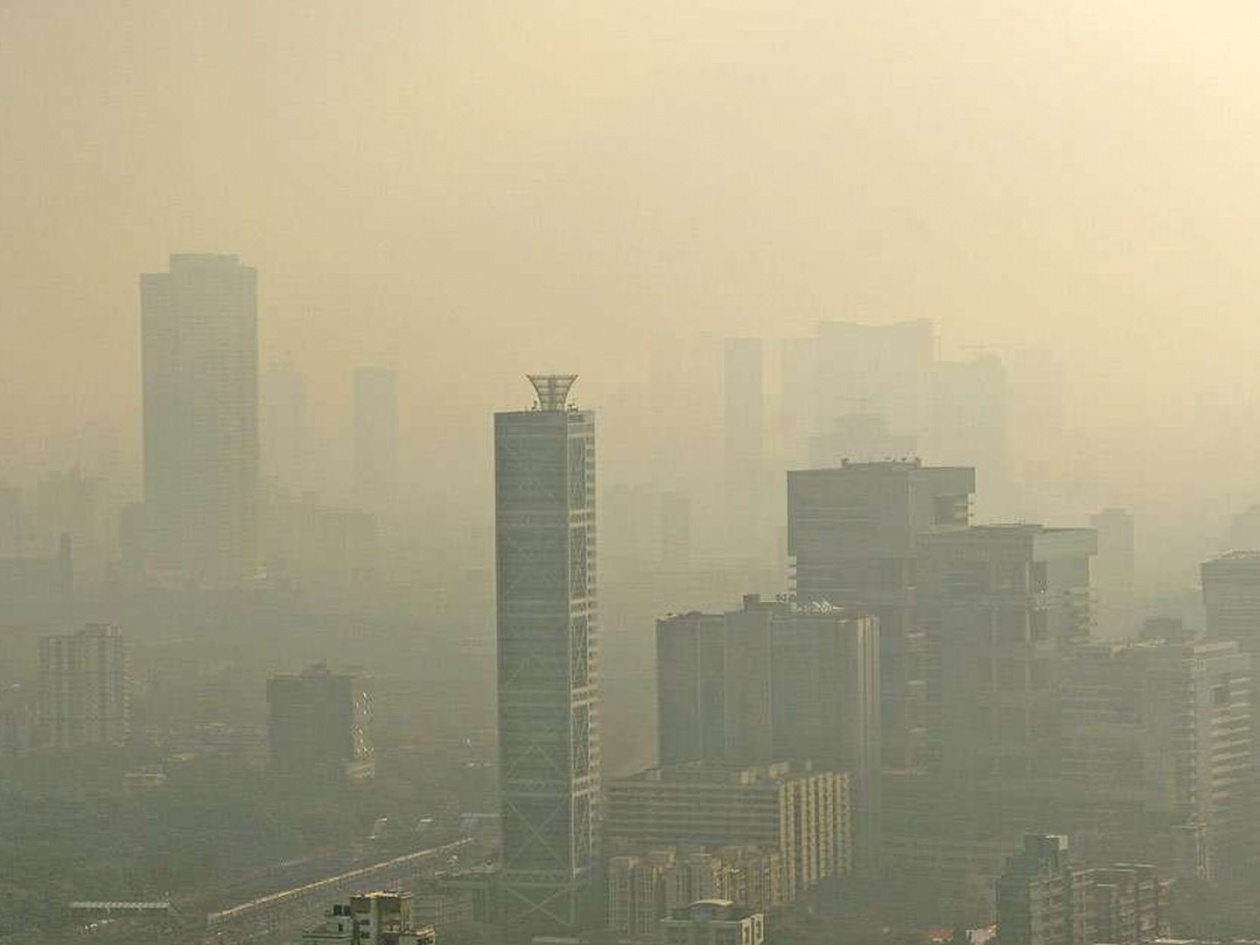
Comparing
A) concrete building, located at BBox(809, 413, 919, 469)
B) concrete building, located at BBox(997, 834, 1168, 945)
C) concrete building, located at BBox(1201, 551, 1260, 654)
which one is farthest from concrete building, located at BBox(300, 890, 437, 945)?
concrete building, located at BBox(1201, 551, 1260, 654)

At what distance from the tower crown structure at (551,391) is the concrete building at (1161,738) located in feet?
9.69

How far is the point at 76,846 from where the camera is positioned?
43.8 ft

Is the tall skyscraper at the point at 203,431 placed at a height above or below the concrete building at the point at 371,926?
above

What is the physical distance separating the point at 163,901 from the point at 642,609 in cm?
253

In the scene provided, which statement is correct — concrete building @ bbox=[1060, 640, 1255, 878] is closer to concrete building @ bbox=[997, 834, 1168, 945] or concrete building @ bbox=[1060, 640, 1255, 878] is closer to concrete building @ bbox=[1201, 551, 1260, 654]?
concrete building @ bbox=[1201, 551, 1260, 654]

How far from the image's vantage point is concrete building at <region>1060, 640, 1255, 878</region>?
45.1ft

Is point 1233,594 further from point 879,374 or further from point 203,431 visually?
point 203,431

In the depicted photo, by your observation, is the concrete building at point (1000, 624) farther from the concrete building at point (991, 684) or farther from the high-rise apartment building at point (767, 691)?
the high-rise apartment building at point (767, 691)

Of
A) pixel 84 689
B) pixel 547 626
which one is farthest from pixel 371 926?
pixel 84 689

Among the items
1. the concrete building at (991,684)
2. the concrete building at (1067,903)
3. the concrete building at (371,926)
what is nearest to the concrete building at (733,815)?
the concrete building at (991,684)

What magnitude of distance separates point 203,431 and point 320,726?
1715 mm

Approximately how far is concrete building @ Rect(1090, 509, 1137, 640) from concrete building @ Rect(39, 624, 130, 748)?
15.5ft

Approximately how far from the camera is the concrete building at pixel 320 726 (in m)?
15.4

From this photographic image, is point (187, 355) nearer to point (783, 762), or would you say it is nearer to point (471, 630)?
point (471, 630)
